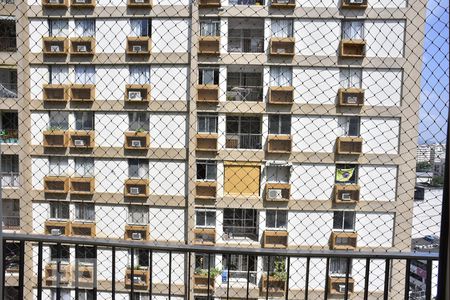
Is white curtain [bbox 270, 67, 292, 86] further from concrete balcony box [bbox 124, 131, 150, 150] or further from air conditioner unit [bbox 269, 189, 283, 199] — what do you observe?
concrete balcony box [bbox 124, 131, 150, 150]

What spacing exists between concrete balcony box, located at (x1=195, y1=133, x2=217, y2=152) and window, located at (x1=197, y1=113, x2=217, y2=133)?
0.05 meters

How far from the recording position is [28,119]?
2.48m

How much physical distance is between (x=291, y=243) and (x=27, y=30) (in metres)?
2.83

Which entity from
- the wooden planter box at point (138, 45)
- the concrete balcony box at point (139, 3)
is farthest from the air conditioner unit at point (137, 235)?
the concrete balcony box at point (139, 3)

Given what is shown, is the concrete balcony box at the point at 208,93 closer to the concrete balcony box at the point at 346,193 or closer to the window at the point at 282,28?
the window at the point at 282,28

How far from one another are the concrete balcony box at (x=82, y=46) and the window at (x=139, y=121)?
0.59m

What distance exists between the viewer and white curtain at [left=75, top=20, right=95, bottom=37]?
97.9 inches

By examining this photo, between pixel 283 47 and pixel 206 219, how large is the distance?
1.66m

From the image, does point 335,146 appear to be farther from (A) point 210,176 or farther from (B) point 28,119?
(B) point 28,119

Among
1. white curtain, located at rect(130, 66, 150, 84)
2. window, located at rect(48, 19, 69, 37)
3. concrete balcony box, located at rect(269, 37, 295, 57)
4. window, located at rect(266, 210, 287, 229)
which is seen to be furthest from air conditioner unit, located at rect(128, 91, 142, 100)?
window, located at rect(266, 210, 287, 229)

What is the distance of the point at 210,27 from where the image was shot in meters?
2.65

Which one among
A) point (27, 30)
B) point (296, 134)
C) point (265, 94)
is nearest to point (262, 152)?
point (296, 134)

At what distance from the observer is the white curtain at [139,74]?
2.68m

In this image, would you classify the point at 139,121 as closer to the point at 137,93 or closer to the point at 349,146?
the point at 137,93
